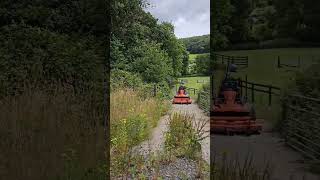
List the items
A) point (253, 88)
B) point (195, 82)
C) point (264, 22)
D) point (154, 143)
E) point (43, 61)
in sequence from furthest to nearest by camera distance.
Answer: point (195, 82) < point (253, 88) < point (264, 22) < point (43, 61) < point (154, 143)

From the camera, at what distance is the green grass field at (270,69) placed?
8.02 metres

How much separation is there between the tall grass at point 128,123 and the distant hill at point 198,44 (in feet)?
5.89

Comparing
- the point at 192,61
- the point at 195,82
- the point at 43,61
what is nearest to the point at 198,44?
the point at 192,61

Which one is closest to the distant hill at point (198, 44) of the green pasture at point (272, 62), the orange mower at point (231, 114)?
the green pasture at point (272, 62)

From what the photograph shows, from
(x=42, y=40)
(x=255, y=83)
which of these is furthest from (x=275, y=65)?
(x=42, y=40)

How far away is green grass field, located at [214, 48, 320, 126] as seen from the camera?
26.3 ft

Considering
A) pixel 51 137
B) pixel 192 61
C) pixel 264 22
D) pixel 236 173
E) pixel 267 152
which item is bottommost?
pixel 267 152

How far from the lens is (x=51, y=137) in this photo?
505 cm

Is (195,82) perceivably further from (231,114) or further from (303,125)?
(303,125)

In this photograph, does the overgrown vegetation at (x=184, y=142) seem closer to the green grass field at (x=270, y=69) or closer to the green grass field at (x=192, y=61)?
the green grass field at (x=270, y=69)

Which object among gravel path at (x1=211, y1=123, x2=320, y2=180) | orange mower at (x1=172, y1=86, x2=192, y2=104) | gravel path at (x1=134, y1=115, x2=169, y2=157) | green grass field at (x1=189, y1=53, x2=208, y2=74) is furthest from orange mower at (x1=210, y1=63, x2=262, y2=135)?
orange mower at (x1=172, y1=86, x2=192, y2=104)

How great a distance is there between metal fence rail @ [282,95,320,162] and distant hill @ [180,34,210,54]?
134 inches

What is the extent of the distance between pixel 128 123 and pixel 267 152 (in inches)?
81.0

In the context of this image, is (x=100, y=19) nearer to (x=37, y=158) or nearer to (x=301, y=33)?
(x=301, y=33)
